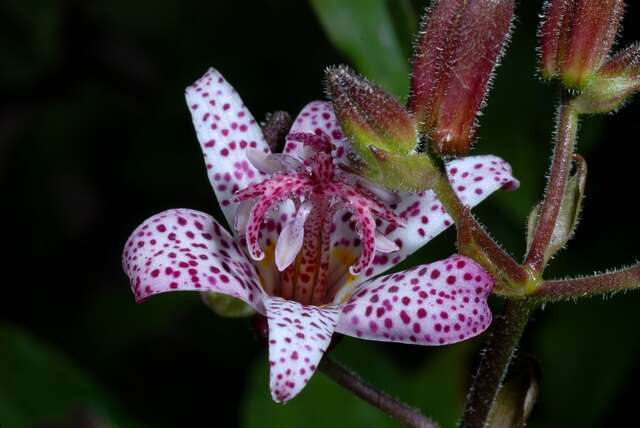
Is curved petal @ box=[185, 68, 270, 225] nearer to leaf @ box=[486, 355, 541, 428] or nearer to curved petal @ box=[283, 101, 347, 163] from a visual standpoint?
curved petal @ box=[283, 101, 347, 163]

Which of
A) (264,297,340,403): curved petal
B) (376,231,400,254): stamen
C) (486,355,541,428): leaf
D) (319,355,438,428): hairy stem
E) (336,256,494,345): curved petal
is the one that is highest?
(264,297,340,403): curved petal

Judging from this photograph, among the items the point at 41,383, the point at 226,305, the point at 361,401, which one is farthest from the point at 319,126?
the point at 41,383

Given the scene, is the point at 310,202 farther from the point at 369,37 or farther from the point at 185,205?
the point at 185,205

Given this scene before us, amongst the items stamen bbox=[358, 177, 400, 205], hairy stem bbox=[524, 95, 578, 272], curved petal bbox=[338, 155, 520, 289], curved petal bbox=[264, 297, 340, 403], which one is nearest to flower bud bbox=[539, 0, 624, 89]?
hairy stem bbox=[524, 95, 578, 272]

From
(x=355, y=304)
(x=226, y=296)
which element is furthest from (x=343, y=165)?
(x=226, y=296)

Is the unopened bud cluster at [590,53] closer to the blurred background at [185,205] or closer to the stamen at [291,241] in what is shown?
the stamen at [291,241]

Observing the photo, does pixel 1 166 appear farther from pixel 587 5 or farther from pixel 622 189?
pixel 587 5

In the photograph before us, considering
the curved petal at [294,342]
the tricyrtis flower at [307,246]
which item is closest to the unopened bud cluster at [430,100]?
the tricyrtis flower at [307,246]
